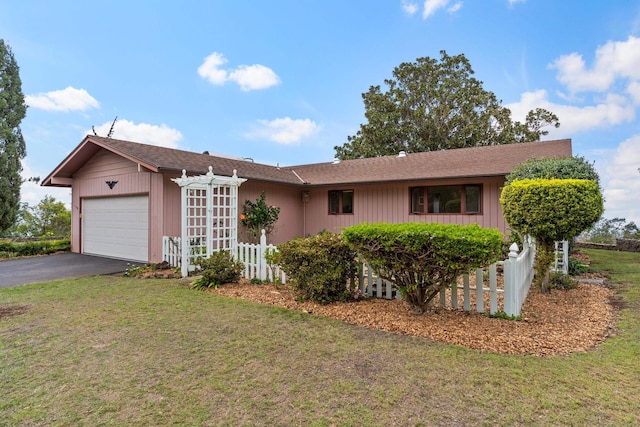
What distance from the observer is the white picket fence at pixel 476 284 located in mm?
4434

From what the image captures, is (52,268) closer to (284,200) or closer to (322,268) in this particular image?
(284,200)

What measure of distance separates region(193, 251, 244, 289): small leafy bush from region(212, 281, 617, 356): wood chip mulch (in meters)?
0.82

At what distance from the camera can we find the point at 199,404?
2.43m

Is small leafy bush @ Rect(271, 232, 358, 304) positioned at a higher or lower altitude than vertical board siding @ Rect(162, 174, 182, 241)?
lower

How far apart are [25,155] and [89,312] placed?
15.8 metres

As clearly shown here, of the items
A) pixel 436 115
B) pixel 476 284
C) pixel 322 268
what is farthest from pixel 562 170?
pixel 436 115

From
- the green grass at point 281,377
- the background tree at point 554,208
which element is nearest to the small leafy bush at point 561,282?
the background tree at point 554,208

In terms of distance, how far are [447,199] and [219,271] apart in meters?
8.24

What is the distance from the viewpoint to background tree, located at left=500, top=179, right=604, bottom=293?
5.21 m

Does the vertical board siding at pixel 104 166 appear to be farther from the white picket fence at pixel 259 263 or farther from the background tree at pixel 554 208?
the background tree at pixel 554 208

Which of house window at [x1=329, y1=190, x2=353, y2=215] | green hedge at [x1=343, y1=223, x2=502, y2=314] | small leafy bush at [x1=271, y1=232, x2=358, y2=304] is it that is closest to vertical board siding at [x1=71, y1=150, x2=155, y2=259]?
small leafy bush at [x1=271, y1=232, x2=358, y2=304]

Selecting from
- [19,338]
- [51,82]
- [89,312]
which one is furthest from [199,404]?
[51,82]

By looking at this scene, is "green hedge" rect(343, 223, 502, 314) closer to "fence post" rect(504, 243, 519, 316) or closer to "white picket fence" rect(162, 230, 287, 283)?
"fence post" rect(504, 243, 519, 316)

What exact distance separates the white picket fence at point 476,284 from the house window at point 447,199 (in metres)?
3.87
